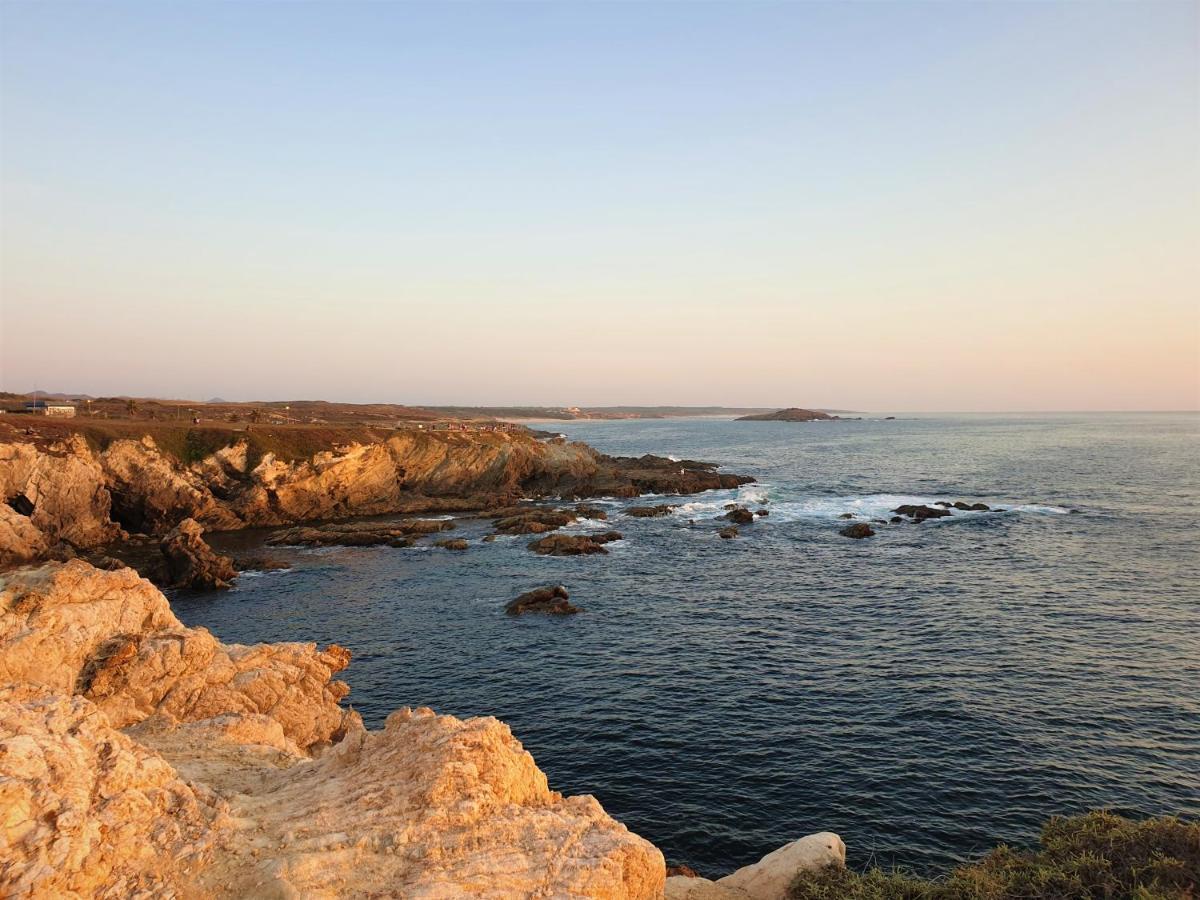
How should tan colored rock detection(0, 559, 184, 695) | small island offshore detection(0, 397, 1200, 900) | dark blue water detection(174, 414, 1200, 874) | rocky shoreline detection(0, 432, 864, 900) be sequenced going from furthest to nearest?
dark blue water detection(174, 414, 1200, 874) < tan colored rock detection(0, 559, 184, 695) < small island offshore detection(0, 397, 1200, 900) < rocky shoreline detection(0, 432, 864, 900)

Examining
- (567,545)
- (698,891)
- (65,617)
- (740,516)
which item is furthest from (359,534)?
(698,891)

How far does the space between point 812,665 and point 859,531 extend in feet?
106

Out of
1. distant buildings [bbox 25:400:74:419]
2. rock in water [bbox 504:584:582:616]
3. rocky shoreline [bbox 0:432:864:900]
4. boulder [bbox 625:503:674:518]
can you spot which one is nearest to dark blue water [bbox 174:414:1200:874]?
rock in water [bbox 504:584:582:616]

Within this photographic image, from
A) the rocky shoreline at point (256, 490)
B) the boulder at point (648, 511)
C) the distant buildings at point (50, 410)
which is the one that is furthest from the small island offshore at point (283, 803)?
the distant buildings at point (50, 410)

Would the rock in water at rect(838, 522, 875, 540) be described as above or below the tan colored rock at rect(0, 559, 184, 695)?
below

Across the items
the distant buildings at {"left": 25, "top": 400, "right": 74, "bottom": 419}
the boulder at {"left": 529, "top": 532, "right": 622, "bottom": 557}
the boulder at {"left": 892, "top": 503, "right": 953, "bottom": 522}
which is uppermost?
the distant buildings at {"left": 25, "top": 400, "right": 74, "bottom": 419}

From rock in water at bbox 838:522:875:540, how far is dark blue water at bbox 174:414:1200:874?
892 millimetres


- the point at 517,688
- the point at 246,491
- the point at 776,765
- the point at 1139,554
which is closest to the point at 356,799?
the point at 776,765

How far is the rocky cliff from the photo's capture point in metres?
55.6

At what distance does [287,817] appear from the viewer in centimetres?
1112

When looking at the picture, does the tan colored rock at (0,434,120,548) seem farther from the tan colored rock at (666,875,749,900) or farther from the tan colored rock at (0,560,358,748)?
the tan colored rock at (666,875,749,900)

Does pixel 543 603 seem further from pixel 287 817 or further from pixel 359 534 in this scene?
pixel 287 817

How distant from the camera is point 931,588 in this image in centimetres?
4525

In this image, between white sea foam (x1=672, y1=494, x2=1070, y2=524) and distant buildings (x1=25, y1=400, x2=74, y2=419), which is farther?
distant buildings (x1=25, y1=400, x2=74, y2=419)
